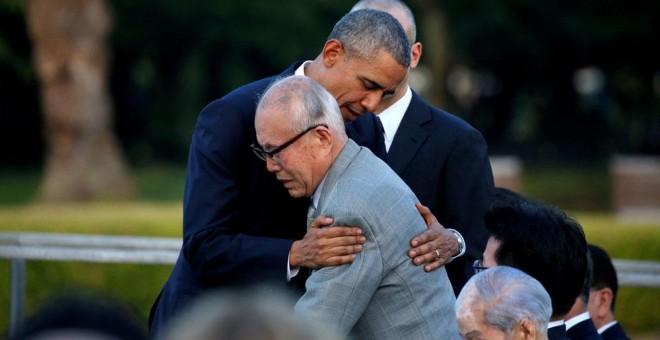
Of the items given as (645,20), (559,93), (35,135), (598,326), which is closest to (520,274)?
(598,326)

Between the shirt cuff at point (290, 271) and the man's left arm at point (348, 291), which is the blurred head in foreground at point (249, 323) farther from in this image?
the shirt cuff at point (290, 271)

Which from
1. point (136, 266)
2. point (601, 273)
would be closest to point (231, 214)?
point (601, 273)

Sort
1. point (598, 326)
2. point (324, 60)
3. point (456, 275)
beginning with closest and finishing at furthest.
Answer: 1. point (324, 60)
2. point (456, 275)
3. point (598, 326)

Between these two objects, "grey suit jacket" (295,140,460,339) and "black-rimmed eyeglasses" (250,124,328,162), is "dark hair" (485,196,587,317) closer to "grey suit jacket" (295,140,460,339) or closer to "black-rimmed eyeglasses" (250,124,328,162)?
"grey suit jacket" (295,140,460,339)

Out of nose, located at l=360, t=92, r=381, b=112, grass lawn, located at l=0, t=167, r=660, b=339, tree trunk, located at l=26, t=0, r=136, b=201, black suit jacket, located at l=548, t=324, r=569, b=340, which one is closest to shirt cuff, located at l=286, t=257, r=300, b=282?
nose, located at l=360, t=92, r=381, b=112

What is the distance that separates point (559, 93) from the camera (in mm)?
30953

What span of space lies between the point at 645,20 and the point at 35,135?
1664 cm

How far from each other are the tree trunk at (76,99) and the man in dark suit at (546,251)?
49.9 ft

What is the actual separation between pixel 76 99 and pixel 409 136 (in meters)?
15.1

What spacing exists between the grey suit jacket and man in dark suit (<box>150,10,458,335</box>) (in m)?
0.25

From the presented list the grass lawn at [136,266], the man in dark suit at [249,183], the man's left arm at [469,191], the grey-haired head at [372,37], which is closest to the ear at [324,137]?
the man in dark suit at [249,183]

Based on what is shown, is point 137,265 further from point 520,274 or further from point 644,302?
point 520,274

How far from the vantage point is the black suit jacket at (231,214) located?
367 cm

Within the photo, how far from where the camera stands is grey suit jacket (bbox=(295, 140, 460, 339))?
3.21 meters
